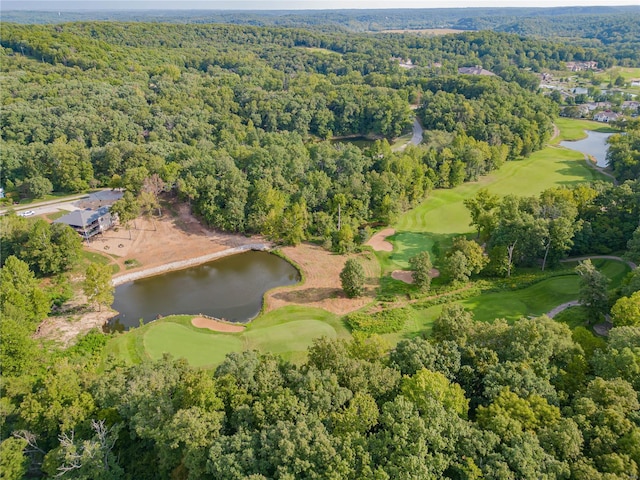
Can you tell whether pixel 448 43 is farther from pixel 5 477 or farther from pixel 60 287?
pixel 5 477

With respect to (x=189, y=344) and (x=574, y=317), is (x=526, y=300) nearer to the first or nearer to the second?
(x=574, y=317)

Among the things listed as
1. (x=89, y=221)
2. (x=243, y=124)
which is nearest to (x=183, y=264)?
(x=89, y=221)

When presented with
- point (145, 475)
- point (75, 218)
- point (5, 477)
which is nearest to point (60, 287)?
point (75, 218)

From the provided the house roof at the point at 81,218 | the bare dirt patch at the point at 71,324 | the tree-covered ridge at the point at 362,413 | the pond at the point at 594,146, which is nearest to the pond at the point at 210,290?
the bare dirt patch at the point at 71,324

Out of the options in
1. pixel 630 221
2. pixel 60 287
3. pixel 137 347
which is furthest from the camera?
pixel 630 221

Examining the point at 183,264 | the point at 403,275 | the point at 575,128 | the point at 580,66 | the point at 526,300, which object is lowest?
the point at 183,264

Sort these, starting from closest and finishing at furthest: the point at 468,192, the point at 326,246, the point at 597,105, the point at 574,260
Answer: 1. the point at 574,260
2. the point at 326,246
3. the point at 468,192
4. the point at 597,105
